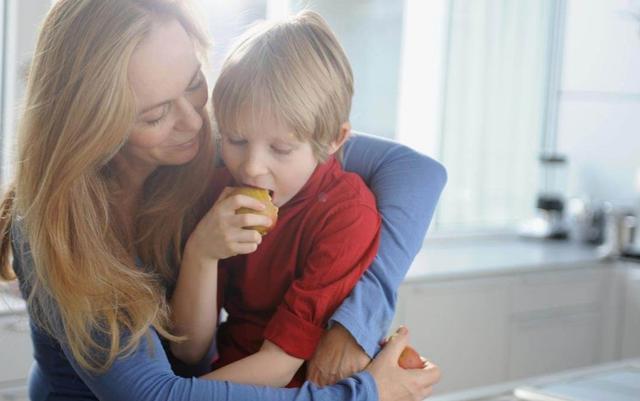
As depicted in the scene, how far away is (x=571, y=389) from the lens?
153 centimetres

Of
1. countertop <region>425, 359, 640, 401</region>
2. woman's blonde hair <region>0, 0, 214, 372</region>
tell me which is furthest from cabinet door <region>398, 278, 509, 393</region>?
woman's blonde hair <region>0, 0, 214, 372</region>

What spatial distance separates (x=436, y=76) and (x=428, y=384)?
2738mm

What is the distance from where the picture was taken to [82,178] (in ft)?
4.12

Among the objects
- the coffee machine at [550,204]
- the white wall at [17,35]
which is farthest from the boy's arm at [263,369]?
the coffee machine at [550,204]

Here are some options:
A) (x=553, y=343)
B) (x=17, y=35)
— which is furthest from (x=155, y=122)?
(x=553, y=343)

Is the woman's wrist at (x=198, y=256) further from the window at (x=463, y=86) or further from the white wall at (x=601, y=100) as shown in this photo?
the white wall at (x=601, y=100)

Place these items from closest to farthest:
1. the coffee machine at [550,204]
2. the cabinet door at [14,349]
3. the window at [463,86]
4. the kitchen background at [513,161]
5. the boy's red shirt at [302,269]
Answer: the boy's red shirt at [302,269] < the cabinet door at [14,349] < the kitchen background at [513,161] < the window at [463,86] < the coffee machine at [550,204]

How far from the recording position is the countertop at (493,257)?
349 cm

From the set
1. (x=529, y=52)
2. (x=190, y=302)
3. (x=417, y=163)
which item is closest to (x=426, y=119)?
(x=529, y=52)

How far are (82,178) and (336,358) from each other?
40 cm

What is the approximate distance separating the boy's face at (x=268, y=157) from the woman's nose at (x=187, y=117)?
42mm

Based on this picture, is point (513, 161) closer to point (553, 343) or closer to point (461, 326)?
point (553, 343)

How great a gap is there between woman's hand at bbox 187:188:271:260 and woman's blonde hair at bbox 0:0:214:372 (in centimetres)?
9

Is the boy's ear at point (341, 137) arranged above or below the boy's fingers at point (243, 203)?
above
